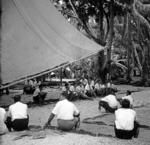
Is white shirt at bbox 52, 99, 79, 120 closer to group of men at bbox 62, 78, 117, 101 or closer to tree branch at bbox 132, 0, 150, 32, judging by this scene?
group of men at bbox 62, 78, 117, 101

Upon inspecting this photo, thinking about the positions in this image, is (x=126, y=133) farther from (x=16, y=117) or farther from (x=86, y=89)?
(x=86, y=89)

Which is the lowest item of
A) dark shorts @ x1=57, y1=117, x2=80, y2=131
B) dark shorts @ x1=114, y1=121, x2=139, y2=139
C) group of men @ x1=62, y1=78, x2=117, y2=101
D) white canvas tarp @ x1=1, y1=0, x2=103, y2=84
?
dark shorts @ x1=114, y1=121, x2=139, y2=139

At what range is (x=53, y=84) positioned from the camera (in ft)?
84.9

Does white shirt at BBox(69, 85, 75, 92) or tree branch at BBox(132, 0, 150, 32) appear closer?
white shirt at BBox(69, 85, 75, 92)

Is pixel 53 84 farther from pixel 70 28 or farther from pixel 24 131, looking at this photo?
pixel 24 131

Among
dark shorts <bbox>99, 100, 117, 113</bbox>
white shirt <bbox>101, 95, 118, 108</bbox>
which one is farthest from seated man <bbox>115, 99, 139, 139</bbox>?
dark shorts <bbox>99, 100, 117, 113</bbox>

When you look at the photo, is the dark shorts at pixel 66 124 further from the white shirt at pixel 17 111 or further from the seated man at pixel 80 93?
the seated man at pixel 80 93

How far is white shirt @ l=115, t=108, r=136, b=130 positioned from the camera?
5645mm

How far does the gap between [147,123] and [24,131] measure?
370cm

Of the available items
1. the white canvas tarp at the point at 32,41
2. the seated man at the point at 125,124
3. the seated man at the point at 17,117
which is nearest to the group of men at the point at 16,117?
the seated man at the point at 17,117

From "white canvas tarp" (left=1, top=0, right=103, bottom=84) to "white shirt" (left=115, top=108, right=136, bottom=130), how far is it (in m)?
1.62

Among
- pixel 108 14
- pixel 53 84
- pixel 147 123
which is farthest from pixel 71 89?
pixel 53 84

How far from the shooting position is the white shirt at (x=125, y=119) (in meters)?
5.64

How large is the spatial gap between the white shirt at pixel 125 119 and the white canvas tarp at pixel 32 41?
1.62 metres
